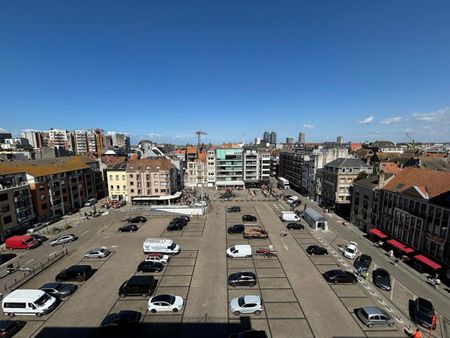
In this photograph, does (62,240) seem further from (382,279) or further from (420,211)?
(420,211)

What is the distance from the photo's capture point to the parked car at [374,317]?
2389cm

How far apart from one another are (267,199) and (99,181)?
6244 cm

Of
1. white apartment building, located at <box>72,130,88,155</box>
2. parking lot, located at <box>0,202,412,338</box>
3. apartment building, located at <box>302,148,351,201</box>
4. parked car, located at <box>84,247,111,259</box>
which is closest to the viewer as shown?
parking lot, located at <box>0,202,412,338</box>

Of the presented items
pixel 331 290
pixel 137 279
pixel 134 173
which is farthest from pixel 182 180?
pixel 331 290

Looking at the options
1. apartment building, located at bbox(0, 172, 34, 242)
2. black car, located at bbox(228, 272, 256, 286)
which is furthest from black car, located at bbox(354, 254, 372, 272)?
apartment building, located at bbox(0, 172, 34, 242)

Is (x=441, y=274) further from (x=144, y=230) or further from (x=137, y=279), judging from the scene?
(x=144, y=230)

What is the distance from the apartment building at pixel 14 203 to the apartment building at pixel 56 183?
6.04 ft

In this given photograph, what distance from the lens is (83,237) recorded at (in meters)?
49.6

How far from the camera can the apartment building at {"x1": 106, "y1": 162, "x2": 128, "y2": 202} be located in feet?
262

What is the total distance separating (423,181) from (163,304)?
4658 centimetres

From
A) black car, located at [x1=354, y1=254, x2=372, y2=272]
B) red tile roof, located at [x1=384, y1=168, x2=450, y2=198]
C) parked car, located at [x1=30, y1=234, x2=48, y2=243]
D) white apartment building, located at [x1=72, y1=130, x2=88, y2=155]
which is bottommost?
parked car, located at [x1=30, y1=234, x2=48, y2=243]

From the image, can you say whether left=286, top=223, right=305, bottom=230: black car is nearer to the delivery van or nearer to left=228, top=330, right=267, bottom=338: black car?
left=228, top=330, right=267, bottom=338: black car

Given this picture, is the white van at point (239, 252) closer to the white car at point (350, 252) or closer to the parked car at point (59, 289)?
the white car at point (350, 252)

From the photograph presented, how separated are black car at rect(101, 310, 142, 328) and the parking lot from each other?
0.99 meters
